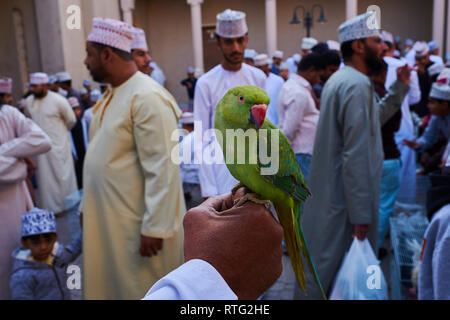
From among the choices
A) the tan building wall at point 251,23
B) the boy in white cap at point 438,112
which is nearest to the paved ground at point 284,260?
the boy in white cap at point 438,112

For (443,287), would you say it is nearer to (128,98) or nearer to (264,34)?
(128,98)

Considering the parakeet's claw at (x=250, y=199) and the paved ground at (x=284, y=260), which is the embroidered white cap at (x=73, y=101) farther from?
the parakeet's claw at (x=250, y=199)

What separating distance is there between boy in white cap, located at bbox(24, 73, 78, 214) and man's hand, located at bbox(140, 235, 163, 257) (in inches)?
152

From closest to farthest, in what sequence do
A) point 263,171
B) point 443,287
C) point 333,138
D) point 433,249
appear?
point 263,171 < point 443,287 < point 433,249 < point 333,138

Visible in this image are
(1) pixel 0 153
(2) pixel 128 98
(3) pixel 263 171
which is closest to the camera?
(3) pixel 263 171

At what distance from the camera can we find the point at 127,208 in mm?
2199

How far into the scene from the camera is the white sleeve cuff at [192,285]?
72cm

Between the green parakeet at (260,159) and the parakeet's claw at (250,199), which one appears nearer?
the green parakeet at (260,159)

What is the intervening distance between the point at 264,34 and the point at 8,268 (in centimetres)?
1337

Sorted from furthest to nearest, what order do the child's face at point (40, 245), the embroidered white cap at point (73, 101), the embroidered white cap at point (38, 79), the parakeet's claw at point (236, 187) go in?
the embroidered white cap at point (73, 101) < the embroidered white cap at point (38, 79) < the child's face at point (40, 245) < the parakeet's claw at point (236, 187)

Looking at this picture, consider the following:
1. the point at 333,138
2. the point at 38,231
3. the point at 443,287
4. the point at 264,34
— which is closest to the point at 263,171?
the point at 443,287

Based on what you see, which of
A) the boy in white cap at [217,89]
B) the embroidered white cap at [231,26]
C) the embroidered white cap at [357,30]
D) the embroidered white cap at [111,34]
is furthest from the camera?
the embroidered white cap at [357,30]

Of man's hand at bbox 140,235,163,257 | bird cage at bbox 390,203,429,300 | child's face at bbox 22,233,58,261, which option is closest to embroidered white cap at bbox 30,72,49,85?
child's face at bbox 22,233,58,261

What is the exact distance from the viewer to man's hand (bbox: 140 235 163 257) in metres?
2.15
